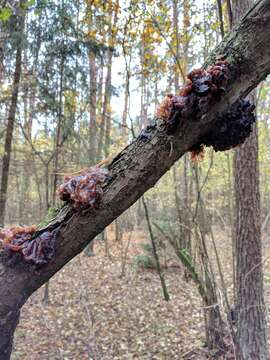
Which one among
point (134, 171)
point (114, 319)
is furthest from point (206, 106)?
point (114, 319)

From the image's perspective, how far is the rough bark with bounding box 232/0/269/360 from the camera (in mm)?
3420

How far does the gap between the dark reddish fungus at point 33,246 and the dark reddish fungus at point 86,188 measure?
0.13m

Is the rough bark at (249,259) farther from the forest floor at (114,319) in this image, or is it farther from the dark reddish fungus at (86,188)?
the dark reddish fungus at (86,188)

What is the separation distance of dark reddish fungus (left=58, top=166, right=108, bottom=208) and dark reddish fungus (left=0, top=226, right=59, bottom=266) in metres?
0.13

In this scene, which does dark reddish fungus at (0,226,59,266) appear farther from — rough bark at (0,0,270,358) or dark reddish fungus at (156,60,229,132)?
dark reddish fungus at (156,60,229,132)

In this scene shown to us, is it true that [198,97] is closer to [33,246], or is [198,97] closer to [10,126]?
[33,246]

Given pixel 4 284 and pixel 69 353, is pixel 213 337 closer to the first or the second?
pixel 69 353

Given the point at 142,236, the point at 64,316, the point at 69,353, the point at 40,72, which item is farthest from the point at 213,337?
the point at 142,236

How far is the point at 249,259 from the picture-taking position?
346 centimetres


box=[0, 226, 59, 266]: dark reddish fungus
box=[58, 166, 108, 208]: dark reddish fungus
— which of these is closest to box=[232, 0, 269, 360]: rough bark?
box=[58, 166, 108, 208]: dark reddish fungus

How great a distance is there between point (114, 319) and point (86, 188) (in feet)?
16.2

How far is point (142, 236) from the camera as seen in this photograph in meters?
10.5

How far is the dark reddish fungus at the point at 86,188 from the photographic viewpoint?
101cm

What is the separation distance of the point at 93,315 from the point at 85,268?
2412 millimetres
